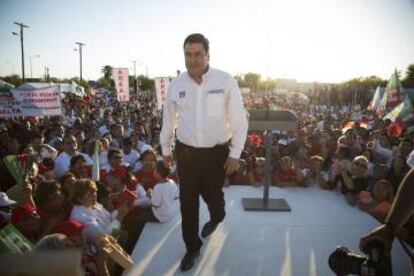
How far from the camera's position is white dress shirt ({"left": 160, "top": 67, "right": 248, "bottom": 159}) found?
9.79 feet

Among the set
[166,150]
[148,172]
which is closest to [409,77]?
[148,172]

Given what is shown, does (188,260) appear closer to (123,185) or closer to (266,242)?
(266,242)

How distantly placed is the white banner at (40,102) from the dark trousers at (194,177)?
8.92 m

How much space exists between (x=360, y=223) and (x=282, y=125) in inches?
50.9

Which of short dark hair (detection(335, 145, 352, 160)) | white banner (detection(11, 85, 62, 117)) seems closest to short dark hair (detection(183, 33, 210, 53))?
short dark hair (detection(335, 145, 352, 160))

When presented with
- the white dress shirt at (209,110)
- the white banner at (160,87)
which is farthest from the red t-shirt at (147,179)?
the white banner at (160,87)

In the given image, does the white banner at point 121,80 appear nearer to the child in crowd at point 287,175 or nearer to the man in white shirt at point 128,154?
the man in white shirt at point 128,154

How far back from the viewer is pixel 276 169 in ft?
20.7

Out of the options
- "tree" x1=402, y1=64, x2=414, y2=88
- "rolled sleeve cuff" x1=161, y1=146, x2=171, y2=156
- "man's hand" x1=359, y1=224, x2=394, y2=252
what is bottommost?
"man's hand" x1=359, y1=224, x2=394, y2=252

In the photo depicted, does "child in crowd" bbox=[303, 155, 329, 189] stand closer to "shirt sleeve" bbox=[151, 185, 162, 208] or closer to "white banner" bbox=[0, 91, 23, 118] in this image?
"shirt sleeve" bbox=[151, 185, 162, 208]

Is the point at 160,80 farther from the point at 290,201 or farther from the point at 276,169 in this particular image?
the point at 290,201

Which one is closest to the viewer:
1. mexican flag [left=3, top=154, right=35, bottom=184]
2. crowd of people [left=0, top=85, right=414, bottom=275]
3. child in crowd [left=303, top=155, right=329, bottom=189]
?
crowd of people [left=0, top=85, right=414, bottom=275]

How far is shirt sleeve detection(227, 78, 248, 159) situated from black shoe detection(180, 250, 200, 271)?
82 centimetres

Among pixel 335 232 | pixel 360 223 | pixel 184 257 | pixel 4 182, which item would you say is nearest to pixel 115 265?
pixel 184 257
